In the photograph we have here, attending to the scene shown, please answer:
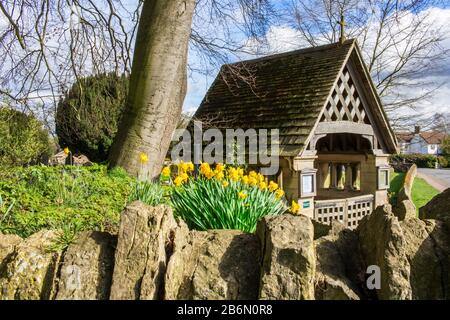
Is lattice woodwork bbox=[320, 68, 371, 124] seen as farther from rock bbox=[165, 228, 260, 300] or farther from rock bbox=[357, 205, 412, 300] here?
rock bbox=[165, 228, 260, 300]

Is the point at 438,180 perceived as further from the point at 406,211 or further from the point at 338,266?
the point at 338,266

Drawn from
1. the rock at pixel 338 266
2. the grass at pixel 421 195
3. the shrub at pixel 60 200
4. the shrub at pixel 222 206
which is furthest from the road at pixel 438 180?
the rock at pixel 338 266

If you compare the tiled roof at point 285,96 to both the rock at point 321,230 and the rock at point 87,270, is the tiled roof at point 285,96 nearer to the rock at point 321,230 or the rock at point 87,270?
the rock at point 321,230

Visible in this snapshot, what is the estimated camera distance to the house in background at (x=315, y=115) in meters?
10.2

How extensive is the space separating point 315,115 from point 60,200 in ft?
23.5

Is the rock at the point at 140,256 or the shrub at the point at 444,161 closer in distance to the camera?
the rock at the point at 140,256

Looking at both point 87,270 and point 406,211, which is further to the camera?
point 406,211

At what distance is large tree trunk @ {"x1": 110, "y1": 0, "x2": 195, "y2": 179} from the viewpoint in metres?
6.70

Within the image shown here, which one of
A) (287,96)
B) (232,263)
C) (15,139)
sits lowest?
(232,263)

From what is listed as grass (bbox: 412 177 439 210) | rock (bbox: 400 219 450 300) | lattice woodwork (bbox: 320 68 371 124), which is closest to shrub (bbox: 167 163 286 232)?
rock (bbox: 400 219 450 300)

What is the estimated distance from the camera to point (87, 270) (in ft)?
9.05

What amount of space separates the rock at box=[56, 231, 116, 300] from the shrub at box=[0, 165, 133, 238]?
0.28 m

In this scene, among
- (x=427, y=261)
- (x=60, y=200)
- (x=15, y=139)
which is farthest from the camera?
→ (x=15, y=139)

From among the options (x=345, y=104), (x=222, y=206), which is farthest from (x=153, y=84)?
(x=345, y=104)
